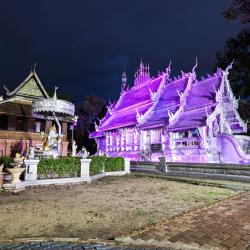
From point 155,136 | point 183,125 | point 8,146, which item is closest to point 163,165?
point 183,125

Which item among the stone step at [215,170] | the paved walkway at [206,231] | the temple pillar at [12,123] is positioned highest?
the temple pillar at [12,123]

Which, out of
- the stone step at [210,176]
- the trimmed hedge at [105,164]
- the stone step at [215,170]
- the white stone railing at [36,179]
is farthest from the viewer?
the trimmed hedge at [105,164]

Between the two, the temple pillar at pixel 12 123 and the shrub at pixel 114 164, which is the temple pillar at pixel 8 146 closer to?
the temple pillar at pixel 12 123

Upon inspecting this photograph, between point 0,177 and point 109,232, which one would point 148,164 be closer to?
point 0,177

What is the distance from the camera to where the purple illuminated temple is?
1914 centimetres

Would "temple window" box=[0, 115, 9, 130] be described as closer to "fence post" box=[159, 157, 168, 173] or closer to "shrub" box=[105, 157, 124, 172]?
"shrub" box=[105, 157, 124, 172]

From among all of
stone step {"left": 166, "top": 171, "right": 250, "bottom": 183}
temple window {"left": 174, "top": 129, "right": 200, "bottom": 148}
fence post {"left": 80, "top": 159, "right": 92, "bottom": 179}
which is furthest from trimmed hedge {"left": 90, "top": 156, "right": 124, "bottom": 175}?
temple window {"left": 174, "top": 129, "right": 200, "bottom": 148}

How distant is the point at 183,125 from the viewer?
20922 millimetres

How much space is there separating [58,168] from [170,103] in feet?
56.6

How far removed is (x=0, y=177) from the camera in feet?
32.4

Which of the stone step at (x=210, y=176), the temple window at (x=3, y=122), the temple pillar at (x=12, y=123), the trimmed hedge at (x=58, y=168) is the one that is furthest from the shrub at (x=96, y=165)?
the temple window at (x=3, y=122)

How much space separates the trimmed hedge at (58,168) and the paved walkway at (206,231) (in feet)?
26.7

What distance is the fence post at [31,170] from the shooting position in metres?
11.4

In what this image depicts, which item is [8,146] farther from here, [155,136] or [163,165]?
[155,136]
